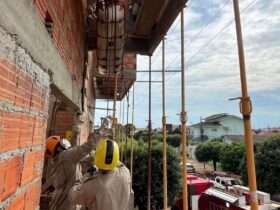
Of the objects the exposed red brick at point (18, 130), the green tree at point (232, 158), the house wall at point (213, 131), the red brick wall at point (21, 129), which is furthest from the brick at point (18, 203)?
the house wall at point (213, 131)

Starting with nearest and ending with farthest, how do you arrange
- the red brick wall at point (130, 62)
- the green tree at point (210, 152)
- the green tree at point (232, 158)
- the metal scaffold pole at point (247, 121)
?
the metal scaffold pole at point (247, 121), the red brick wall at point (130, 62), the green tree at point (232, 158), the green tree at point (210, 152)

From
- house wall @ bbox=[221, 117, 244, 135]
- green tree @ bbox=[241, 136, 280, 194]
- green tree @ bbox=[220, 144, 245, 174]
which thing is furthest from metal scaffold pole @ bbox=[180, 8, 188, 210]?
house wall @ bbox=[221, 117, 244, 135]

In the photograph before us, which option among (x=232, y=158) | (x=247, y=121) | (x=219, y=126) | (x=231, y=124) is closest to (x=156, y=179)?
(x=247, y=121)

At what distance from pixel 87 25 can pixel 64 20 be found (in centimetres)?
167

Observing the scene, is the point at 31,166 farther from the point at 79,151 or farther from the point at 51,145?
the point at 51,145

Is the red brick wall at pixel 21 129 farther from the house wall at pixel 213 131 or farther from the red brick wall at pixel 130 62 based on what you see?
the house wall at pixel 213 131

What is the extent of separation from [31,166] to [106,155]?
0.99 metres

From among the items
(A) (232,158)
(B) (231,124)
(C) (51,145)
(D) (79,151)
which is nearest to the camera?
(D) (79,151)

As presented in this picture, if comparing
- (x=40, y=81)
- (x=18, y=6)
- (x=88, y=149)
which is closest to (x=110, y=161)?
(x=88, y=149)

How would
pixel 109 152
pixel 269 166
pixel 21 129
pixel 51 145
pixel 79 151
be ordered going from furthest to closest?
pixel 269 166 → pixel 51 145 → pixel 79 151 → pixel 109 152 → pixel 21 129

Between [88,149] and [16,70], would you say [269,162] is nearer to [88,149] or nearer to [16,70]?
[88,149]

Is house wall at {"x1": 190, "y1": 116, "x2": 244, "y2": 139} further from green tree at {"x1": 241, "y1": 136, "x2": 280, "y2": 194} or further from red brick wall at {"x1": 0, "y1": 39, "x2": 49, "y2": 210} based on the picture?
red brick wall at {"x1": 0, "y1": 39, "x2": 49, "y2": 210}

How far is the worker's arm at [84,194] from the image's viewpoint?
2100 millimetres

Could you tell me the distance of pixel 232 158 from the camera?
15625 millimetres
